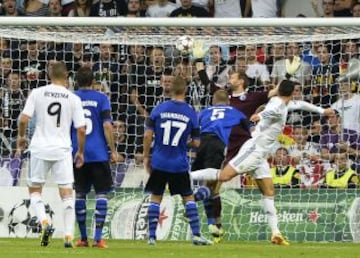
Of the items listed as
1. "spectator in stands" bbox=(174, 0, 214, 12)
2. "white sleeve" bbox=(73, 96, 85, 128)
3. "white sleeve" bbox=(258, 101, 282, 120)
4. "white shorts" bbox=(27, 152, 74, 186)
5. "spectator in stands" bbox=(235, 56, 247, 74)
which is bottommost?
"white shorts" bbox=(27, 152, 74, 186)

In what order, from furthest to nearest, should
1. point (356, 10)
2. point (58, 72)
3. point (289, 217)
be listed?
1. point (356, 10)
2. point (289, 217)
3. point (58, 72)

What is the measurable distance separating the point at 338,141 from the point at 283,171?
1.01 m

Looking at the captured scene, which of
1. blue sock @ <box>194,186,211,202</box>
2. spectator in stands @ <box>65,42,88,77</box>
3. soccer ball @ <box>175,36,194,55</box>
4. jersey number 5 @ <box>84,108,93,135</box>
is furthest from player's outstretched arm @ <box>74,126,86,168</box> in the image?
spectator in stands @ <box>65,42,88,77</box>

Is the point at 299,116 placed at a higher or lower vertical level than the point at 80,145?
lower

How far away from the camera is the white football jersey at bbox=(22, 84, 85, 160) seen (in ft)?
52.9

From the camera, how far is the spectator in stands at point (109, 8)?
2434 centimetres

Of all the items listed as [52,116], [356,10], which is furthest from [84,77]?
[356,10]

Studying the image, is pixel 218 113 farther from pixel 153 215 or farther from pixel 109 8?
pixel 109 8

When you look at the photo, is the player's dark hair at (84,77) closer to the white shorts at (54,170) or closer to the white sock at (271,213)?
the white shorts at (54,170)

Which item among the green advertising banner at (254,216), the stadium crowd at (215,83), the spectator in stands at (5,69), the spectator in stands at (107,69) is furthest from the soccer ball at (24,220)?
the spectator in stands at (107,69)

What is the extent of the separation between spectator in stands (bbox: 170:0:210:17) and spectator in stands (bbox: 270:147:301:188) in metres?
4.24

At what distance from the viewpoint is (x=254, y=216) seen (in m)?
20.5

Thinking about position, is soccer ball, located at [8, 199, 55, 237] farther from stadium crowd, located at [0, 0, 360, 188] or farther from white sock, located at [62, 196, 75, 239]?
white sock, located at [62, 196, 75, 239]

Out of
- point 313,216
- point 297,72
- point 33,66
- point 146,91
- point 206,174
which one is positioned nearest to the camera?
point 206,174
